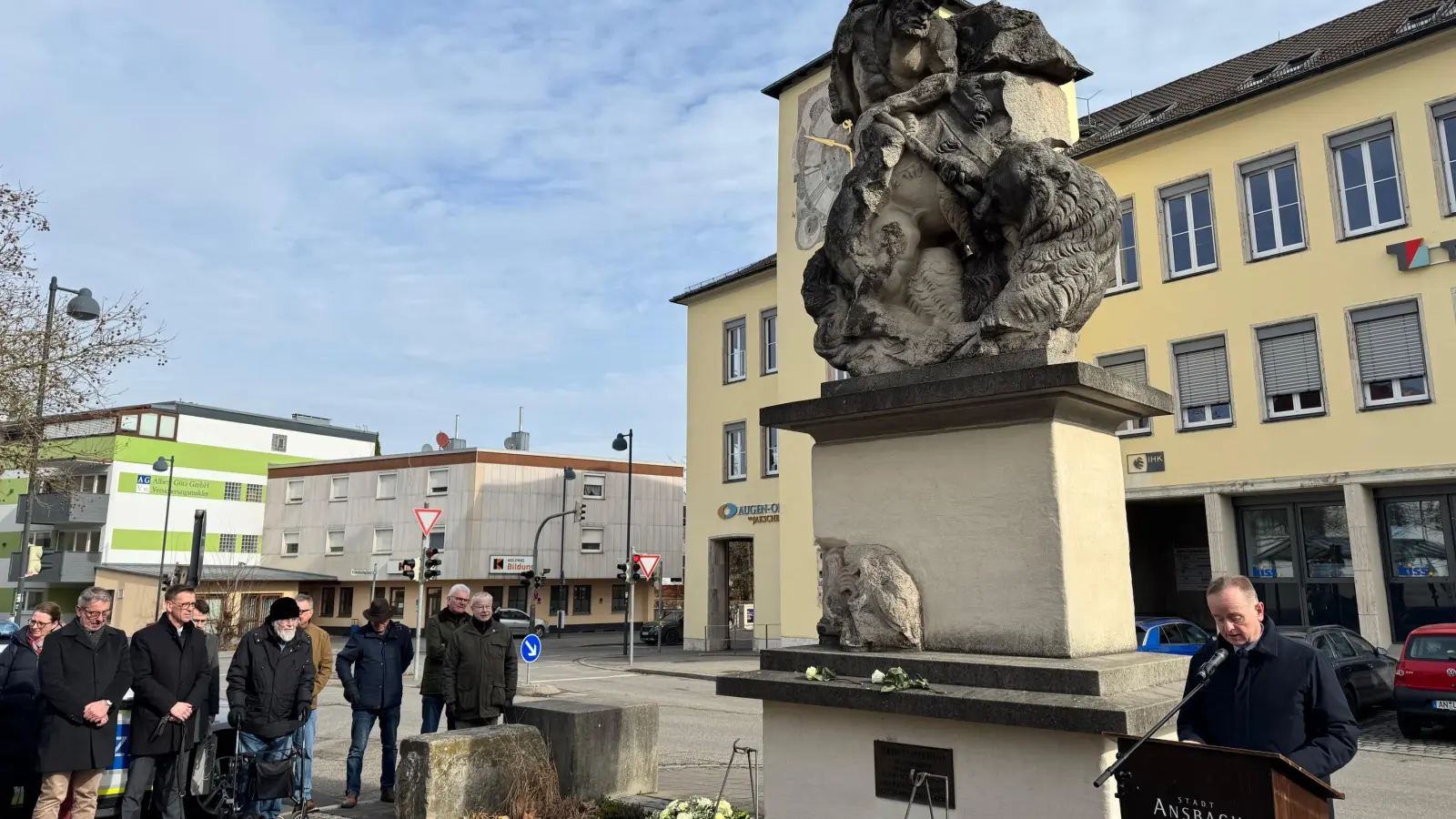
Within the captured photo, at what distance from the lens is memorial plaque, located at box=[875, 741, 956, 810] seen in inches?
156

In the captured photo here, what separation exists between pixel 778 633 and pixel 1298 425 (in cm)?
1429

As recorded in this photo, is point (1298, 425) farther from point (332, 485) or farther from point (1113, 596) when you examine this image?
point (332, 485)

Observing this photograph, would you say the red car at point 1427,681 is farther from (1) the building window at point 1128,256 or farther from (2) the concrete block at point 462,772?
(2) the concrete block at point 462,772

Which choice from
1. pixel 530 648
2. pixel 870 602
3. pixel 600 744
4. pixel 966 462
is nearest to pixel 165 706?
pixel 600 744

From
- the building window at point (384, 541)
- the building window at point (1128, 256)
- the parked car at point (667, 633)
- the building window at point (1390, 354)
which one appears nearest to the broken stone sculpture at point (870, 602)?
the building window at point (1390, 354)

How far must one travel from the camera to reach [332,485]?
53.3 meters

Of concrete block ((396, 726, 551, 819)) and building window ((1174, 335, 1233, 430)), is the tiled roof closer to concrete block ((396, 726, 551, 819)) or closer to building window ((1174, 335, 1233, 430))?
building window ((1174, 335, 1233, 430))

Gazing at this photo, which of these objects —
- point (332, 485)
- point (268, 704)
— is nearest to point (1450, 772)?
point (268, 704)

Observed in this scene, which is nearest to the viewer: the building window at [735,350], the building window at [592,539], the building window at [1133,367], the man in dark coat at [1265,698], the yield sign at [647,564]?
the man in dark coat at [1265,698]

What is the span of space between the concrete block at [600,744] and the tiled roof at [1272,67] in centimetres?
1501

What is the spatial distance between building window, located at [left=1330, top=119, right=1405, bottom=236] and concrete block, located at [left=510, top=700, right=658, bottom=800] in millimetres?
17445

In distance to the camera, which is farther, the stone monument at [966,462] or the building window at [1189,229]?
the building window at [1189,229]

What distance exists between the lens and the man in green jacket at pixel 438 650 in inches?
320

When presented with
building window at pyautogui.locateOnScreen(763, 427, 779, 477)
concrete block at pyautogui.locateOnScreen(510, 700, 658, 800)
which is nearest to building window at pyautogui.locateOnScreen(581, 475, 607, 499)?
building window at pyautogui.locateOnScreen(763, 427, 779, 477)
